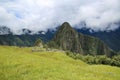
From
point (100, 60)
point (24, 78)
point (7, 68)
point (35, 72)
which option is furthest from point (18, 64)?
point (100, 60)

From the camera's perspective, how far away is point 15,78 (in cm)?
3322

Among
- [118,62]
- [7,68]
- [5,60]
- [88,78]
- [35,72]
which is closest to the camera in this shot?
[88,78]

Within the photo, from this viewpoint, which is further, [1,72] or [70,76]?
[1,72]

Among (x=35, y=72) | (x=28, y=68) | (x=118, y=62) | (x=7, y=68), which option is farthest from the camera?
(x=118, y=62)

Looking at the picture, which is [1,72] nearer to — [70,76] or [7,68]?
[7,68]

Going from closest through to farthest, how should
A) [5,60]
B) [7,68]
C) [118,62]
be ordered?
[7,68], [5,60], [118,62]

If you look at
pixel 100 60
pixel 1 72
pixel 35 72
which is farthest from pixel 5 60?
pixel 100 60

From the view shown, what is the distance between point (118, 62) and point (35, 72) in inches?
5756

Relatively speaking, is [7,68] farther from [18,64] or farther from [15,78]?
[15,78]

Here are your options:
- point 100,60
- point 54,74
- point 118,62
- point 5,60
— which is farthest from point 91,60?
point 54,74

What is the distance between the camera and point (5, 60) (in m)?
47.4

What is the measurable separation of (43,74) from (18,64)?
11226mm

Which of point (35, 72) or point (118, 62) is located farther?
point (118, 62)

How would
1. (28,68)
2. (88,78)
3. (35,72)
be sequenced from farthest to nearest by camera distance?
(28,68), (35,72), (88,78)
